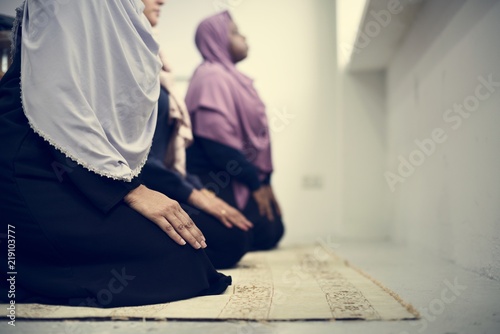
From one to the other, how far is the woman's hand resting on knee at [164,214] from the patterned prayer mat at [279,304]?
15 centimetres

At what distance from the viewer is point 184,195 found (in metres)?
1.69

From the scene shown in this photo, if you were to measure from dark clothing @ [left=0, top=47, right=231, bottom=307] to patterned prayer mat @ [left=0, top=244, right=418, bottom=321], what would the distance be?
5 cm

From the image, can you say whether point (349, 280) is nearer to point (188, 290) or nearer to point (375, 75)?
point (188, 290)

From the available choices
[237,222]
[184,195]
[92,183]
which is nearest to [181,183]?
[184,195]

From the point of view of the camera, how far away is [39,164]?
1169mm

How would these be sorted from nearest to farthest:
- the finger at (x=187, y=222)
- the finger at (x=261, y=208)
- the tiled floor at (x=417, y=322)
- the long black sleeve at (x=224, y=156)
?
the tiled floor at (x=417, y=322) < the finger at (x=187, y=222) < the long black sleeve at (x=224, y=156) < the finger at (x=261, y=208)

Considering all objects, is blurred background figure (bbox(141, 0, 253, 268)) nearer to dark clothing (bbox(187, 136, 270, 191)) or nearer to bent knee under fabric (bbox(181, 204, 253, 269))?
bent knee under fabric (bbox(181, 204, 253, 269))

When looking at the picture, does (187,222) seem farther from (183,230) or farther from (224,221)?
(224,221)

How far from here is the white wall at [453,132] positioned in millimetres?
1559

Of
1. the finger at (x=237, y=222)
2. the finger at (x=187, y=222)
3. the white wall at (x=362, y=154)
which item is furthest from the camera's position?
the white wall at (x=362, y=154)

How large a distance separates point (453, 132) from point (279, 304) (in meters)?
1.17

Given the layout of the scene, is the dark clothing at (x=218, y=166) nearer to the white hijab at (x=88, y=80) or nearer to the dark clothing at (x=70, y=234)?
the white hijab at (x=88, y=80)

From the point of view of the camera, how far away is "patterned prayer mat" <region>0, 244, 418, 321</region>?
1019mm

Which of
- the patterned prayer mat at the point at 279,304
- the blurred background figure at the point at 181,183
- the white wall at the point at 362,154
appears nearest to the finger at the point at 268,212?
the blurred background figure at the point at 181,183
